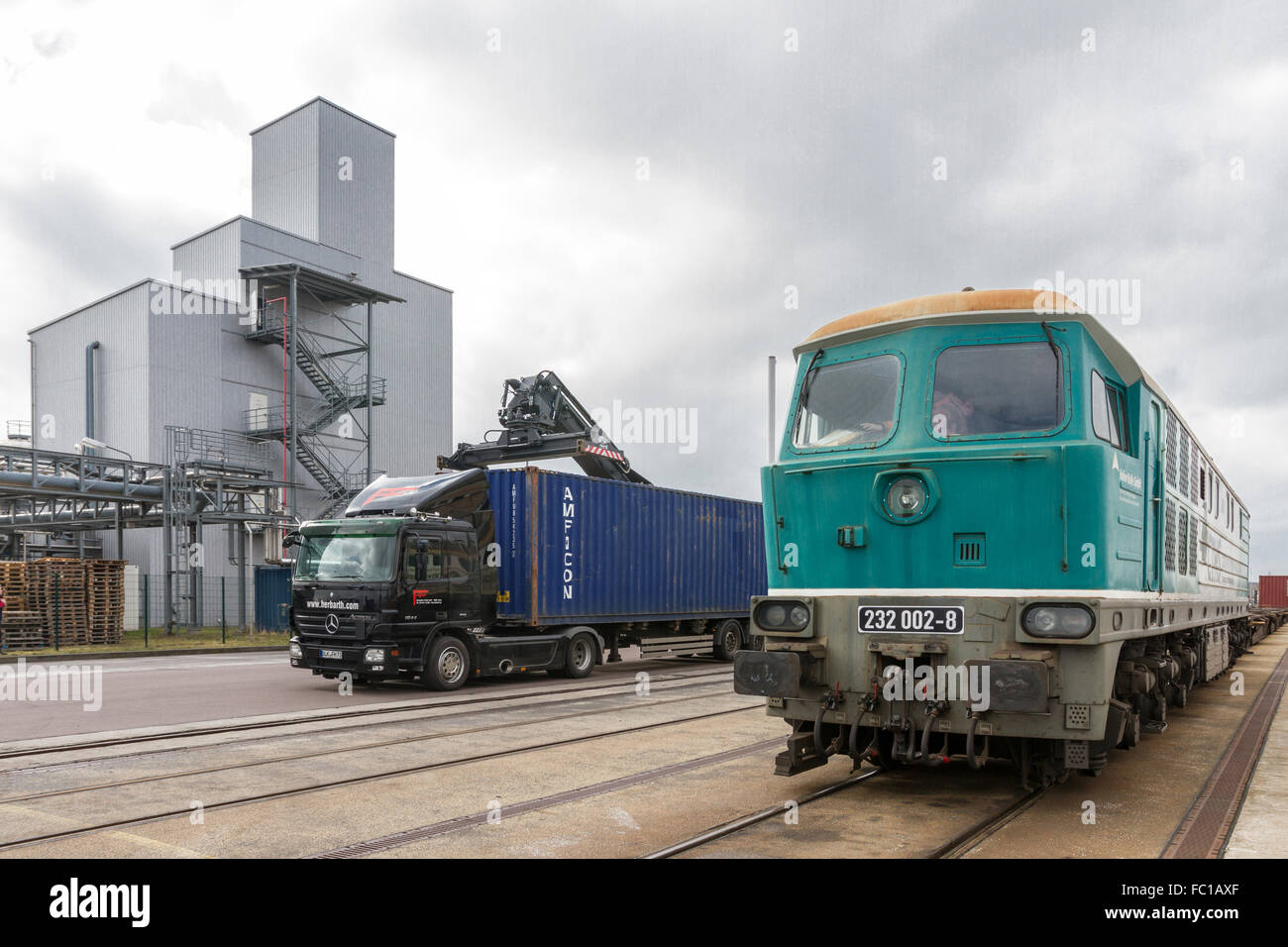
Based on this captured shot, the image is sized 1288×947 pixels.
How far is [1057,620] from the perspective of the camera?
5875 mm

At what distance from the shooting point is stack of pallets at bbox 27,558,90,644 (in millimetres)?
24344

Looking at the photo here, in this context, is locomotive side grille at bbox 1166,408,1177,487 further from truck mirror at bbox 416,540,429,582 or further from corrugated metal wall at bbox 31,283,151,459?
corrugated metal wall at bbox 31,283,151,459

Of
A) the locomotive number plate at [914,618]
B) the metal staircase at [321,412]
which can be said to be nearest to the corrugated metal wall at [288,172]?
the metal staircase at [321,412]

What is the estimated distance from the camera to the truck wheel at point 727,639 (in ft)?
67.6

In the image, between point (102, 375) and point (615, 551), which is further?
point (102, 375)

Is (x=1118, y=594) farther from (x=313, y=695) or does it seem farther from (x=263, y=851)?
(x=313, y=695)

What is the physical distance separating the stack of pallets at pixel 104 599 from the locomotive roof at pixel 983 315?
24.5m

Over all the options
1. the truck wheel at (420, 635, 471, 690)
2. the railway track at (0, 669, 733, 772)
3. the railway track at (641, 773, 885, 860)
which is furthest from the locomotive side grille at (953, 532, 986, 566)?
the truck wheel at (420, 635, 471, 690)

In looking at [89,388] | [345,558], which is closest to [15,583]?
[89,388]

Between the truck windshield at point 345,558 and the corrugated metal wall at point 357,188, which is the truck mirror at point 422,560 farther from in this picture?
the corrugated metal wall at point 357,188

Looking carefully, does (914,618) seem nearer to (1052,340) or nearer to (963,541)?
(963,541)

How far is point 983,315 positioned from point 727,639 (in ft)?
49.4

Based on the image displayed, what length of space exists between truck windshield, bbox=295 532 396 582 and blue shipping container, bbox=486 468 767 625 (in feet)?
7.31
